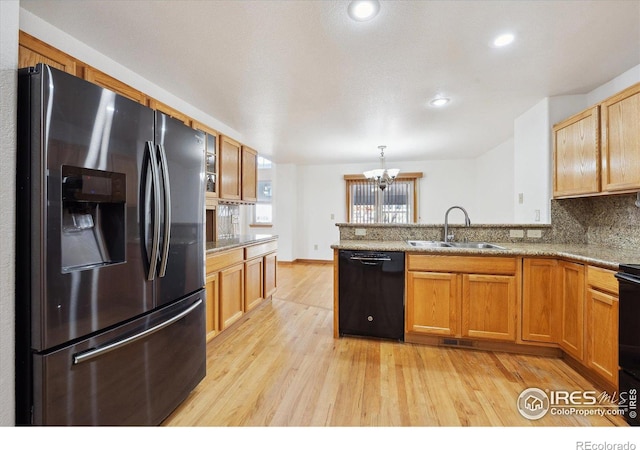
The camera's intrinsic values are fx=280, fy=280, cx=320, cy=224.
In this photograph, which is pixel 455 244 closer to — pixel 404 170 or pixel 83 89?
pixel 83 89

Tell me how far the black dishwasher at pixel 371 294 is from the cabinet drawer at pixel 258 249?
39.5 inches

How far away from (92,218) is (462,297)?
2.49 metres

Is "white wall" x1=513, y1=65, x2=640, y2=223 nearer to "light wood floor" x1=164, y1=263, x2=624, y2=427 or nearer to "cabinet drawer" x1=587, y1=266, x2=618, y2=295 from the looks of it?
"cabinet drawer" x1=587, y1=266, x2=618, y2=295

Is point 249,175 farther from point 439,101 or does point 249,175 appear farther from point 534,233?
point 534,233

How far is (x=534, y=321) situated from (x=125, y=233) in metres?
2.81

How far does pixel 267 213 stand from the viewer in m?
6.92

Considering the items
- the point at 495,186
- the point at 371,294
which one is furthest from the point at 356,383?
the point at 495,186

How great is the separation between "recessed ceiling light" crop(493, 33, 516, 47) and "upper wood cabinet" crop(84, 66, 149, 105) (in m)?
2.47

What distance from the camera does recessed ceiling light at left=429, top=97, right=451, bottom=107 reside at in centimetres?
281

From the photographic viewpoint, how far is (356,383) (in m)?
1.89

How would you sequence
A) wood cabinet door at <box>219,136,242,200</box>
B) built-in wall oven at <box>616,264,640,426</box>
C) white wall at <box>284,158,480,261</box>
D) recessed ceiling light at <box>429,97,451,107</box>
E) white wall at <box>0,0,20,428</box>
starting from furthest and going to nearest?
white wall at <box>284,158,480,261</box> → wood cabinet door at <box>219,136,242,200</box> → recessed ceiling light at <box>429,97,451,107</box> → built-in wall oven at <box>616,264,640,426</box> → white wall at <box>0,0,20,428</box>

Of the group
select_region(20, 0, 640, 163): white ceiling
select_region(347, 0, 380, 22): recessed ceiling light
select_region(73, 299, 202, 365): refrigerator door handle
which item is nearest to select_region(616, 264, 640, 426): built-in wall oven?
select_region(20, 0, 640, 163): white ceiling

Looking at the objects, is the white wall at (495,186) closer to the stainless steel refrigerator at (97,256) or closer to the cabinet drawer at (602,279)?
the cabinet drawer at (602,279)
